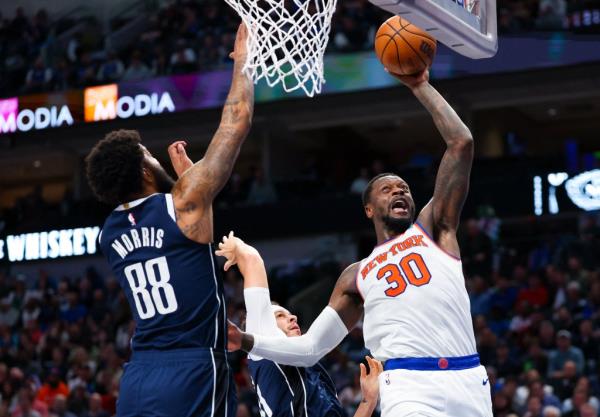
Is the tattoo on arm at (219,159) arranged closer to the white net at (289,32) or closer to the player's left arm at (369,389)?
the white net at (289,32)

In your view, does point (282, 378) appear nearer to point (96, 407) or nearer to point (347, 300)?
point (347, 300)

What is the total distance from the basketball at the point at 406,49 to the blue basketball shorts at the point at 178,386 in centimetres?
176

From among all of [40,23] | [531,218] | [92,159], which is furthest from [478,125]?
[92,159]

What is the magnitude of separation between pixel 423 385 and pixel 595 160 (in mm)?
12323

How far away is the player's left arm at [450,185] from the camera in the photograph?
507cm

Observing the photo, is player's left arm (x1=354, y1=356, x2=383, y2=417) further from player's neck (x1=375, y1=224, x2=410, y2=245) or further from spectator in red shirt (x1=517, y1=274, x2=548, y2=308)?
spectator in red shirt (x1=517, y1=274, x2=548, y2=308)

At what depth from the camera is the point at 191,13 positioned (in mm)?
20922

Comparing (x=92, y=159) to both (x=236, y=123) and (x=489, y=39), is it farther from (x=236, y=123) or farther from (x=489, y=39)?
(x=489, y=39)

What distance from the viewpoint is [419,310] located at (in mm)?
4961

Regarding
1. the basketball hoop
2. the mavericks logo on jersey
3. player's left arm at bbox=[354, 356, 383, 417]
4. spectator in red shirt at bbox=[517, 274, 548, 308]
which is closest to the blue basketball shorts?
the mavericks logo on jersey

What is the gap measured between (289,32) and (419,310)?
6.15ft

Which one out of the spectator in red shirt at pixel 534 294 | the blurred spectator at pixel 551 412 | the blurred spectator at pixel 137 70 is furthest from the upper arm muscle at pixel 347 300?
the blurred spectator at pixel 137 70

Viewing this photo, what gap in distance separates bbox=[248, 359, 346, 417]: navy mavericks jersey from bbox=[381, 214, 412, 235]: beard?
3.33ft

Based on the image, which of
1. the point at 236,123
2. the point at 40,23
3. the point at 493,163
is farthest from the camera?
the point at 40,23
